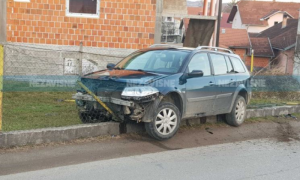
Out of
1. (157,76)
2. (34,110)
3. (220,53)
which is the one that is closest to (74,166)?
(157,76)

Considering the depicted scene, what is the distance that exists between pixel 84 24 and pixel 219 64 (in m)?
5.93

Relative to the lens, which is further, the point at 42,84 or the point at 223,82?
the point at 42,84

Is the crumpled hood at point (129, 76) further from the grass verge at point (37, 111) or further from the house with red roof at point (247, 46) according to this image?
the house with red roof at point (247, 46)

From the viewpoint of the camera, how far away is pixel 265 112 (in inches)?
403

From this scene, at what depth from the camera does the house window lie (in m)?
12.3

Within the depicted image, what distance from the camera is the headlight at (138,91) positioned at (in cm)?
637

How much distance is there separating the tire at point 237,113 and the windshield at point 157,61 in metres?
2.09

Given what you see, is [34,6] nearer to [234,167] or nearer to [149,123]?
[149,123]

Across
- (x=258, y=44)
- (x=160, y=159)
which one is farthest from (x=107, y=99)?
(x=258, y=44)

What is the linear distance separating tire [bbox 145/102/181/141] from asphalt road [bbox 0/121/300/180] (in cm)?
19

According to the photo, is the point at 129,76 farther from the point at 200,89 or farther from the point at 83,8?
the point at 83,8

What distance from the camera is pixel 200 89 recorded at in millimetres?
7363

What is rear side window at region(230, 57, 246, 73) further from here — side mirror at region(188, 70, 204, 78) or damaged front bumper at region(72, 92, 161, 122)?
damaged front bumper at region(72, 92, 161, 122)

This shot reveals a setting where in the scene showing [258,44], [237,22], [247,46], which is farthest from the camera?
[237,22]
